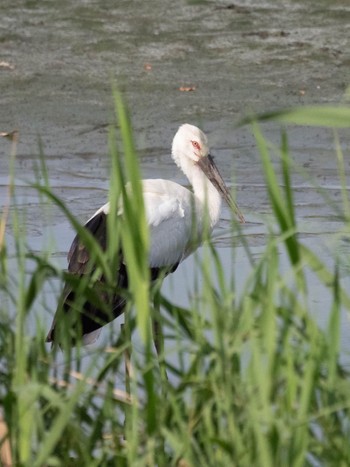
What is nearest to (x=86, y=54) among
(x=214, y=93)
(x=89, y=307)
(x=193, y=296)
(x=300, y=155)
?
(x=214, y=93)

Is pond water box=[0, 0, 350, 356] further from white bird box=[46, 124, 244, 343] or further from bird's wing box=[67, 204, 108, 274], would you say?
bird's wing box=[67, 204, 108, 274]

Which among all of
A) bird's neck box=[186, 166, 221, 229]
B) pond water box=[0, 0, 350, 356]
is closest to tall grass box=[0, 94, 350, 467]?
bird's neck box=[186, 166, 221, 229]

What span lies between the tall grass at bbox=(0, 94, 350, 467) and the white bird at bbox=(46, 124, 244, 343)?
1.61 metres

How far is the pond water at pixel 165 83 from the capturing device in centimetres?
792

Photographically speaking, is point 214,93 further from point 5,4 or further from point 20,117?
A: point 5,4

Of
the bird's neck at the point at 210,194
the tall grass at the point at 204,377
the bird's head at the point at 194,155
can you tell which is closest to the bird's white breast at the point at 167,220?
the bird's neck at the point at 210,194

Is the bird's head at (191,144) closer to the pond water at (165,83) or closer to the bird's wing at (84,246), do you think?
the pond water at (165,83)

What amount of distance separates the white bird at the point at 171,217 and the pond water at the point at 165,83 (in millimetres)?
396

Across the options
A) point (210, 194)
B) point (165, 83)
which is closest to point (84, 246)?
point (210, 194)

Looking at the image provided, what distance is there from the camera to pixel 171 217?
6.20m

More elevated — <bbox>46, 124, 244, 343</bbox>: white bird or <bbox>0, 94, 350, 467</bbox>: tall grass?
<bbox>46, 124, 244, 343</bbox>: white bird

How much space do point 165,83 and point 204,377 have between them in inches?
260

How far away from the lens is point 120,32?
10.7 meters

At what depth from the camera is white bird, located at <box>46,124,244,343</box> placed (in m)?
5.36
